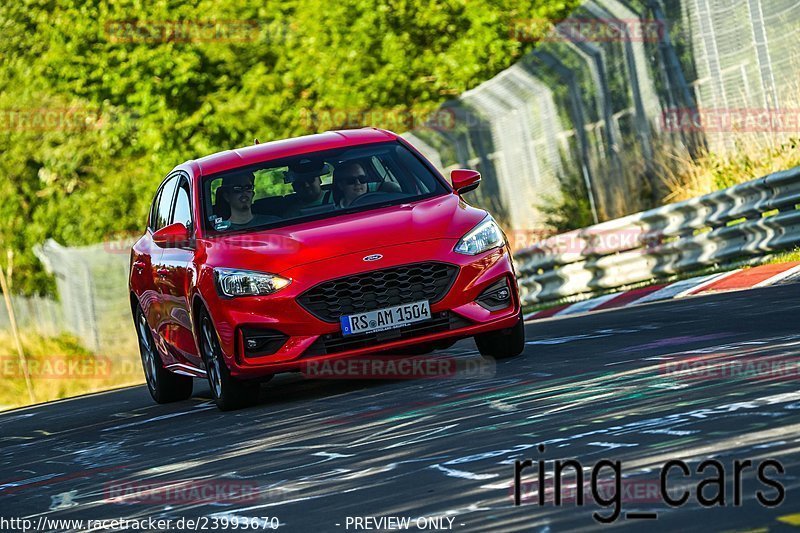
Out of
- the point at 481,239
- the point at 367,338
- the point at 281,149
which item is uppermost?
the point at 281,149

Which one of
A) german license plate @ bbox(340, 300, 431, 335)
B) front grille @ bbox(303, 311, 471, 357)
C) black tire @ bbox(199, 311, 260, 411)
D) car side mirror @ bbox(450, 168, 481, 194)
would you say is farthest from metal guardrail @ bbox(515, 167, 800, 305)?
black tire @ bbox(199, 311, 260, 411)

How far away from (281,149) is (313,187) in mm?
646

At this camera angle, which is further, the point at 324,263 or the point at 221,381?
the point at 221,381

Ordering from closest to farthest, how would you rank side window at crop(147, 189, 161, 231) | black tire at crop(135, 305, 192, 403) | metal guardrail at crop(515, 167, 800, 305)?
1. black tire at crop(135, 305, 192, 403)
2. side window at crop(147, 189, 161, 231)
3. metal guardrail at crop(515, 167, 800, 305)

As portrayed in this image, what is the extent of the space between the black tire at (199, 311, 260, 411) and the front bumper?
0.20 metres

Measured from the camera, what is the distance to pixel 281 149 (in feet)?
39.8

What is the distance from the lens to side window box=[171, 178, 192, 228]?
12016 mm

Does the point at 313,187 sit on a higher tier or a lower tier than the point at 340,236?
higher

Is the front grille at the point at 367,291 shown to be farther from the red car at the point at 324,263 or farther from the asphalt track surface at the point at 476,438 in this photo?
the asphalt track surface at the point at 476,438

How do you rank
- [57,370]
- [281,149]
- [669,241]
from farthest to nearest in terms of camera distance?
[57,370]
[669,241]
[281,149]

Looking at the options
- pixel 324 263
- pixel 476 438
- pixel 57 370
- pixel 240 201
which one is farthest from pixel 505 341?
pixel 57 370

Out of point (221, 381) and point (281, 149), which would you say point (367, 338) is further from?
point (281, 149)

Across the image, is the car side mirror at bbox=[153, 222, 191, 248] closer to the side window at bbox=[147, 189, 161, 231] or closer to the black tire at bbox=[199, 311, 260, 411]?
the black tire at bbox=[199, 311, 260, 411]

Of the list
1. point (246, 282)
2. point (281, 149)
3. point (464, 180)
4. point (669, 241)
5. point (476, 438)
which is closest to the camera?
point (476, 438)
